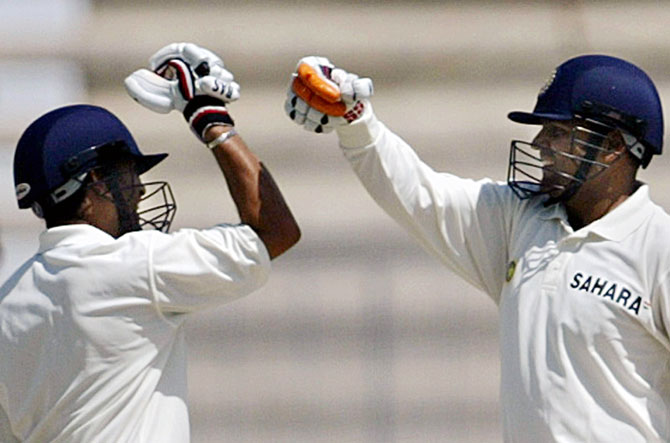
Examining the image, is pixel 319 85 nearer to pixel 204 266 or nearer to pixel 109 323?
pixel 204 266

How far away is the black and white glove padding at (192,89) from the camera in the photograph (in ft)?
12.6

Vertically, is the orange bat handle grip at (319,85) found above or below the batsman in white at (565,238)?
above

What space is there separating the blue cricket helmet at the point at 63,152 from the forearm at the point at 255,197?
0.51 feet

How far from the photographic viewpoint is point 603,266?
149 inches

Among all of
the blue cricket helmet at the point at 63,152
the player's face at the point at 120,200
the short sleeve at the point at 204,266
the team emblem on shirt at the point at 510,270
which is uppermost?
the blue cricket helmet at the point at 63,152

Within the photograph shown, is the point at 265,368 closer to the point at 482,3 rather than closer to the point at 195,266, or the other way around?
the point at 482,3

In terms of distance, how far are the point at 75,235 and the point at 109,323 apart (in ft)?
0.70

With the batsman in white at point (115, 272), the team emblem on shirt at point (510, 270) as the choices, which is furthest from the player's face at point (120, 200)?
the team emblem on shirt at point (510, 270)

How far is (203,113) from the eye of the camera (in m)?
3.85

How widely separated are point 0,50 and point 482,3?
1.63 meters

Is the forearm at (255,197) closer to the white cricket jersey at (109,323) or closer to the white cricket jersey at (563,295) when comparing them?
the white cricket jersey at (109,323)

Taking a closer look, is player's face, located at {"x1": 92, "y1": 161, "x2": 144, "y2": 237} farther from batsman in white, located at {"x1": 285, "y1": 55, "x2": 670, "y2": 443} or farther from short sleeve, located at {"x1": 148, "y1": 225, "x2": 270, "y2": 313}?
batsman in white, located at {"x1": 285, "y1": 55, "x2": 670, "y2": 443}

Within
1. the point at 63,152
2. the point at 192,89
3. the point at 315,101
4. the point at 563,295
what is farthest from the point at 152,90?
the point at 563,295

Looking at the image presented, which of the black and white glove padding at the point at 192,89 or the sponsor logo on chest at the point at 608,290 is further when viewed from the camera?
the black and white glove padding at the point at 192,89
